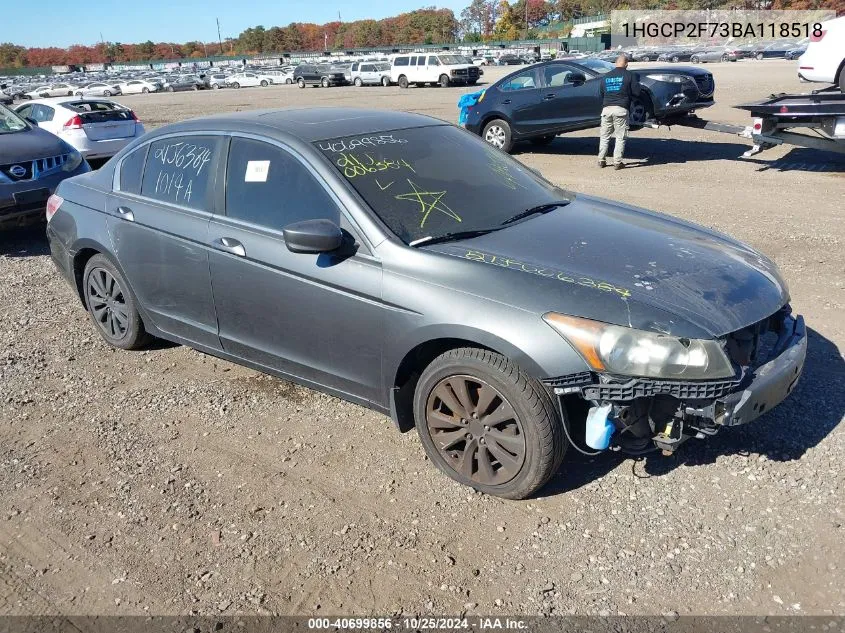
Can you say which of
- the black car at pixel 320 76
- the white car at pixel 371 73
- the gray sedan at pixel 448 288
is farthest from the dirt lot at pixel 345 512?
the black car at pixel 320 76

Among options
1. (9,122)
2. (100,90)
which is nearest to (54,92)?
(100,90)

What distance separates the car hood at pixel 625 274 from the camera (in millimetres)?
3029

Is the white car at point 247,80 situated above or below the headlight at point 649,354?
above

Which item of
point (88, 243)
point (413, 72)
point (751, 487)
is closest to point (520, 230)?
point (751, 487)

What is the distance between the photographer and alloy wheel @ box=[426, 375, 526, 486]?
10.5ft

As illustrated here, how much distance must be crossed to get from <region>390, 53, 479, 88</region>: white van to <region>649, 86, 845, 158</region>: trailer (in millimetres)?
30151

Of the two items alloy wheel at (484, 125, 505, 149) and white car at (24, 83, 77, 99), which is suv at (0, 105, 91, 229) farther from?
white car at (24, 83, 77, 99)

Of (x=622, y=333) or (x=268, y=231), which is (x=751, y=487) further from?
(x=268, y=231)

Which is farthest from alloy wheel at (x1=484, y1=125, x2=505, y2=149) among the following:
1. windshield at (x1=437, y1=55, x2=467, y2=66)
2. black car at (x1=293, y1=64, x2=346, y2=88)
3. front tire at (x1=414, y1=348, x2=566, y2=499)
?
black car at (x1=293, y1=64, x2=346, y2=88)

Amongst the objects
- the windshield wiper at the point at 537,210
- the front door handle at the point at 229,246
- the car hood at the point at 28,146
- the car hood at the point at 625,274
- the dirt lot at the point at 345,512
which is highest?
the car hood at the point at 28,146

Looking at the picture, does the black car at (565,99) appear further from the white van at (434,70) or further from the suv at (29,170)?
the white van at (434,70)

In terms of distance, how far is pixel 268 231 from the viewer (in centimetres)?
384

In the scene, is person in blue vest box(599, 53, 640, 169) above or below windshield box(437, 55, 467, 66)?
below

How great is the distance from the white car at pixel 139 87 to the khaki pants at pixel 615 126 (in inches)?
2051
